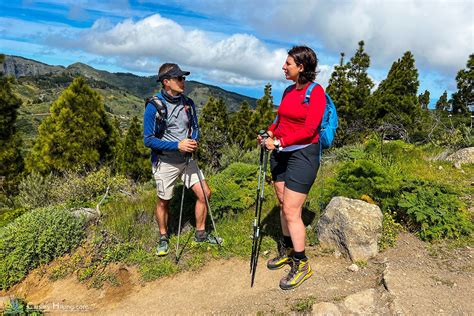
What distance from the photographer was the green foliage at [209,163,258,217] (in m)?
5.55

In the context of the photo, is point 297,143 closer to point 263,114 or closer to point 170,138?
point 170,138

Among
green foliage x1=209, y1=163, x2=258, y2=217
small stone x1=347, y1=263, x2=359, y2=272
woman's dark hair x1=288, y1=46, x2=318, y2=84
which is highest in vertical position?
woman's dark hair x1=288, y1=46, x2=318, y2=84

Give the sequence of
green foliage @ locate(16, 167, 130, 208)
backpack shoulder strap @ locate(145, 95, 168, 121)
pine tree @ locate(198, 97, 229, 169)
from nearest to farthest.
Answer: backpack shoulder strap @ locate(145, 95, 168, 121)
green foliage @ locate(16, 167, 130, 208)
pine tree @ locate(198, 97, 229, 169)

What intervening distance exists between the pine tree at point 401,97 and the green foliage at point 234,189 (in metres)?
15.3

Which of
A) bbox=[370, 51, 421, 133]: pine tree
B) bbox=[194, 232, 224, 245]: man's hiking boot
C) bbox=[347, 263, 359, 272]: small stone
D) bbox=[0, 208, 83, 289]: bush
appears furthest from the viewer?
bbox=[370, 51, 421, 133]: pine tree

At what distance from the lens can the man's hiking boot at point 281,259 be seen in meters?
4.10

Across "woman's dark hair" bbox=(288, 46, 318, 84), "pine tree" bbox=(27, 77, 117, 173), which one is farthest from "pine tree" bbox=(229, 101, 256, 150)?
"woman's dark hair" bbox=(288, 46, 318, 84)

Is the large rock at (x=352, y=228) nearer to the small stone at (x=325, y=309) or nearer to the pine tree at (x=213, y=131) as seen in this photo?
the small stone at (x=325, y=309)

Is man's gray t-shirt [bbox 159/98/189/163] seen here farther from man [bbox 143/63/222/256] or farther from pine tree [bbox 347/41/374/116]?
pine tree [bbox 347/41/374/116]

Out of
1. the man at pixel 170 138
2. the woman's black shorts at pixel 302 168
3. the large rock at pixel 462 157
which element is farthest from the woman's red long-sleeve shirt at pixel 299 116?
the large rock at pixel 462 157

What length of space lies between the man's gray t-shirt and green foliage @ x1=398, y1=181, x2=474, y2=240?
10.7 feet

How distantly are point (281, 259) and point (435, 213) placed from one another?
2295mm

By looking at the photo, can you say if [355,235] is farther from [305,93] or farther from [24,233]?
[24,233]

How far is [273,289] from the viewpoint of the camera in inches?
148
